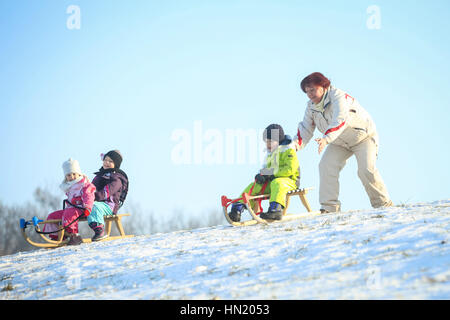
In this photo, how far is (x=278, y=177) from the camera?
6738 mm

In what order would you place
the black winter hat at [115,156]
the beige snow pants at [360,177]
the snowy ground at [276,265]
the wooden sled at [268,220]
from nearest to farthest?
1. the snowy ground at [276,265]
2. the wooden sled at [268,220]
3. the beige snow pants at [360,177]
4. the black winter hat at [115,156]

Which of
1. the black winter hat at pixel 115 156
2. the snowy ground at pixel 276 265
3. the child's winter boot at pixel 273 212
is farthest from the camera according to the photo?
the black winter hat at pixel 115 156

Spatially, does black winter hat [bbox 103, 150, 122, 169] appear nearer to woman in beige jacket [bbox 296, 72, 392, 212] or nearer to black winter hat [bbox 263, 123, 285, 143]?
black winter hat [bbox 263, 123, 285, 143]

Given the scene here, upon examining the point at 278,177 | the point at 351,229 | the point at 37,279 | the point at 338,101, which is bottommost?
the point at 37,279

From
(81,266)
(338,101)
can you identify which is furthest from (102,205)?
(338,101)

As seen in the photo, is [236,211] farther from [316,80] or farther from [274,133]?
[316,80]

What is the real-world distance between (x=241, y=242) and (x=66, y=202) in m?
3.64

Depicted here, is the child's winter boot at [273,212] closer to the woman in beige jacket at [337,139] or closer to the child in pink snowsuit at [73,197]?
the woman in beige jacket at [337,139]

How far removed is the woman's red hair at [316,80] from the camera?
6.60 m

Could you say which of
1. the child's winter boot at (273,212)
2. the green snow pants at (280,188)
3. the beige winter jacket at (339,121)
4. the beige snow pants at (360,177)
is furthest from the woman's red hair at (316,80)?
the child's winter boot at (273,212)

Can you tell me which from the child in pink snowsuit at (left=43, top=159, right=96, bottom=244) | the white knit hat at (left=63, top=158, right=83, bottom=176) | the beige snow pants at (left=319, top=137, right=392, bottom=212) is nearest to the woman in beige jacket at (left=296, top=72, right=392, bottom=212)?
the beige snow pants at (left=319, top=137, right=392, bottom=212)

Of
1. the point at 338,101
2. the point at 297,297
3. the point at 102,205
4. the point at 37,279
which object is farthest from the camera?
the point at 102,205
